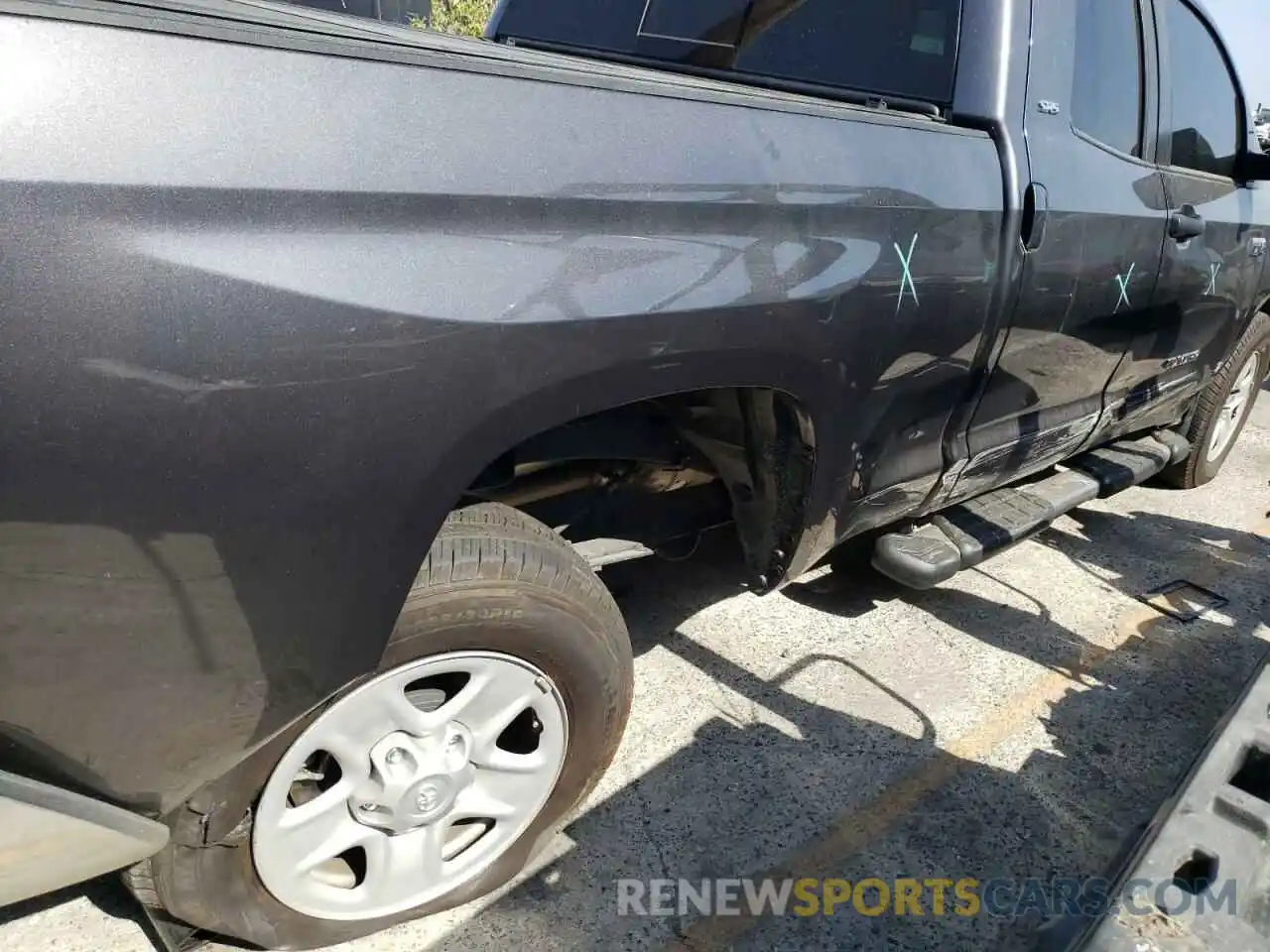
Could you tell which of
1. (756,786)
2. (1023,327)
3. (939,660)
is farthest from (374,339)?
(939,660)

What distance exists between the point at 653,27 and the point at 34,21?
2.12 meters

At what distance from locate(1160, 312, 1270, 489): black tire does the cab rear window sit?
9.19 ft

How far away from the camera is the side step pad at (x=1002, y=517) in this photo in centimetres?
257

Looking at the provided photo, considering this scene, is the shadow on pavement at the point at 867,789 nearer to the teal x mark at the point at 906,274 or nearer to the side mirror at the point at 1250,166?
the teal x mark at the point at 906,274

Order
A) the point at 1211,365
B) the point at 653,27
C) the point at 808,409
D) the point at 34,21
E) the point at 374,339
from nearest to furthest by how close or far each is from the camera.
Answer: the point at 34,21 → the point at 374,339 → the point at 808,409 → the point at 653,27 → the point at 1211,365

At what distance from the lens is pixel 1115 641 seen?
3180 mm

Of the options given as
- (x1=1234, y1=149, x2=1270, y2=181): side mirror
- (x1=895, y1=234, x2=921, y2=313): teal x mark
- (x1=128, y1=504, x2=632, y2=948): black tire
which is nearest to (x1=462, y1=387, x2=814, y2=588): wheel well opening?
(x1=128, y1=504, x2=632, y2=948): black tire

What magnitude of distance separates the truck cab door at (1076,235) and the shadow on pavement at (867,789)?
73 centimetres

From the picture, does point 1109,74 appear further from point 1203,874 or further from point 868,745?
point 1203,874

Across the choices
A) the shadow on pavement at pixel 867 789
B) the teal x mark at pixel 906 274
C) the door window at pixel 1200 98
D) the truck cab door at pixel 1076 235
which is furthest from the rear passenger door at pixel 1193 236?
the teal x mark at pixel 906 274

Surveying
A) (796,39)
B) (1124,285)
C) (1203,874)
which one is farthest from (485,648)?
(1124,285)

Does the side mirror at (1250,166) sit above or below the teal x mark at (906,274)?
above

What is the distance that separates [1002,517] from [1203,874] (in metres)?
1.47

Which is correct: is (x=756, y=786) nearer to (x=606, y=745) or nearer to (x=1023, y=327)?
(x=606, y=745)
